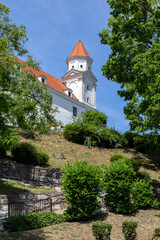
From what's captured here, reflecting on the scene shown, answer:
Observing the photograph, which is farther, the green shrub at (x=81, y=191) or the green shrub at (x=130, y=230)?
the green shrub at (x=81, y=191)

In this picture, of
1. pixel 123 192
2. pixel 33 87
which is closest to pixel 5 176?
pixel 33 87

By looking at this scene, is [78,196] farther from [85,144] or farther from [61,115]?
[61,115]

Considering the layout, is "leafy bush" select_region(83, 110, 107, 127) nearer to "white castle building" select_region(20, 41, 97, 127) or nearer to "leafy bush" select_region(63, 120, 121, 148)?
"leafy bush" select_region(63, 120, 121, 148)

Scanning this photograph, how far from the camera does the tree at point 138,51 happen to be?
41.4 feet

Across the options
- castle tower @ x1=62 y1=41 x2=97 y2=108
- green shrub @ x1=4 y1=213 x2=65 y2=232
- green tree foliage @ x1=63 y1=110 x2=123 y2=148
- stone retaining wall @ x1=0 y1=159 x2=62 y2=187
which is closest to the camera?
green shrub @ x1=4 y1=213 x2=65 y2=232

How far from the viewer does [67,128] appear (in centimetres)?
2644

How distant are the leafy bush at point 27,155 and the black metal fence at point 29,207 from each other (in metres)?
5.88

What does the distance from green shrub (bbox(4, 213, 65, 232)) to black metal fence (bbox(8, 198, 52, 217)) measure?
3.69ft

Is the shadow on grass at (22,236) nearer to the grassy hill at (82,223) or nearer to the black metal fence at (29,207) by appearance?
the grassy hill at (82,223)

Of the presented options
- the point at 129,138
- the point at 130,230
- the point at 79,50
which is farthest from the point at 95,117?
the point at 79,50

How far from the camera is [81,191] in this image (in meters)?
11.0

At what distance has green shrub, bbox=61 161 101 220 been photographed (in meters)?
11.0

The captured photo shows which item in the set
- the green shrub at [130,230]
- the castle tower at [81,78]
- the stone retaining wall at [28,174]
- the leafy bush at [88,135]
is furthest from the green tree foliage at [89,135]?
the castle tower at [81,78]

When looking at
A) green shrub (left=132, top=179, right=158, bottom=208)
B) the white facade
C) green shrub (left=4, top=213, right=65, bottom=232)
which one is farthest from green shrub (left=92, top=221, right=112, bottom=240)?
the white facade
